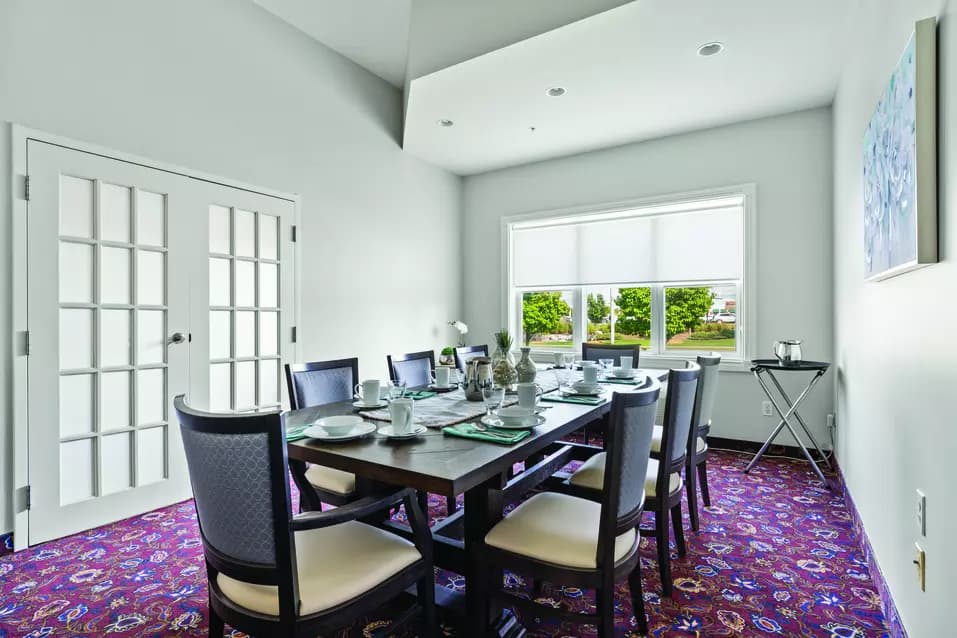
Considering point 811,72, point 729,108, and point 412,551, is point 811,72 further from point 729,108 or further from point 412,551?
point 412,551

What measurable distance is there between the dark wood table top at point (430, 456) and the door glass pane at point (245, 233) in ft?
7.74

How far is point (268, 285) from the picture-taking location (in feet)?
12.3

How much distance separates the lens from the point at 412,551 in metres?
1.50

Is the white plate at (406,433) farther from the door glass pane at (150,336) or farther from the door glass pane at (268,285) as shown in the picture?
the door glass pane at (268,285)

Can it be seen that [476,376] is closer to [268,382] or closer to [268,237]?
[268,382]

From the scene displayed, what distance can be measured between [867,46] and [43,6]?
163 inches

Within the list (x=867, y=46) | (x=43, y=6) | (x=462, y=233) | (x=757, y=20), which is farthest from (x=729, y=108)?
(x=43, y=6)

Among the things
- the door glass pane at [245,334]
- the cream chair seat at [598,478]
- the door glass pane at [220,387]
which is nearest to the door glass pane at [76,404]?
the door glass pane at [220,387]

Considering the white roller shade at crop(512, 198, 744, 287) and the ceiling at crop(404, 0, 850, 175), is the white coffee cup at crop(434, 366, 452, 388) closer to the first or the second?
the ceiling at crop(404, 0, 850, 175)

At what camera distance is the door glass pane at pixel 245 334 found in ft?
11.6

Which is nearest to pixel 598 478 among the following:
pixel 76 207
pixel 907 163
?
pixel 907 163

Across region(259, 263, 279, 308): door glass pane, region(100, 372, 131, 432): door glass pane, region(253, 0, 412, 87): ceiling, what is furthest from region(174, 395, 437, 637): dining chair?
region(253, 0, 412, 87): ceiling

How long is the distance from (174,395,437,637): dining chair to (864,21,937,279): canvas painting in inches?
67.2

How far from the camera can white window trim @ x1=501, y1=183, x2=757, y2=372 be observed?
4.25m
